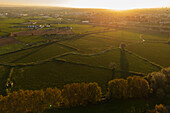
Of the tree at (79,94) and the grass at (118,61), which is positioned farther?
the grass at (118,61)

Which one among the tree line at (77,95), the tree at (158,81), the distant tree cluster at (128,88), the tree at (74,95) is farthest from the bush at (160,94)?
the tree at (74,95)

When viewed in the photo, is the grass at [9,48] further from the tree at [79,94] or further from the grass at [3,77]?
the tree at [79,94]

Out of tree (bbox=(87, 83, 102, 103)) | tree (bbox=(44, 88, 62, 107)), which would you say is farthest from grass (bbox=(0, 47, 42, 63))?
tree (bbox=(87, 83, 102, 103))

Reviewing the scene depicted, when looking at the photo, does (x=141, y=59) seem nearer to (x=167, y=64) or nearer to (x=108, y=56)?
(x=167, y=64)

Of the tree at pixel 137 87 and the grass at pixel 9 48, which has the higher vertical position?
the grass at pixel 9 48

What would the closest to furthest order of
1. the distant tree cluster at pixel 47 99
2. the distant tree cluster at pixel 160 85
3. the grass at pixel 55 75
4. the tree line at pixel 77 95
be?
the distant tree cluster at pixel 47 99 → the tree line at pixel 77 95 → the distant tree cluster at pixel 160 85 → the grass at pixel 55 75

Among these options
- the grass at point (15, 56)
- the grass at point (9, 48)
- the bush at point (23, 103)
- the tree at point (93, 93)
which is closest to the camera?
the bush at point (23, 103)

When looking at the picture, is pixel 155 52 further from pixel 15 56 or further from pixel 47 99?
pixel 15 56

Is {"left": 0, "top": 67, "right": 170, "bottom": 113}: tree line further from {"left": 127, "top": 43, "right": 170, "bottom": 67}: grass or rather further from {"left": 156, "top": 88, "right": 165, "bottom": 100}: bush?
{"left": 127, "top": 43, "right": 170, "bottom": 67}: grass

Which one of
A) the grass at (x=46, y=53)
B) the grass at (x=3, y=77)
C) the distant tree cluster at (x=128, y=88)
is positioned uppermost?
the grass at (x=46, y=53)
